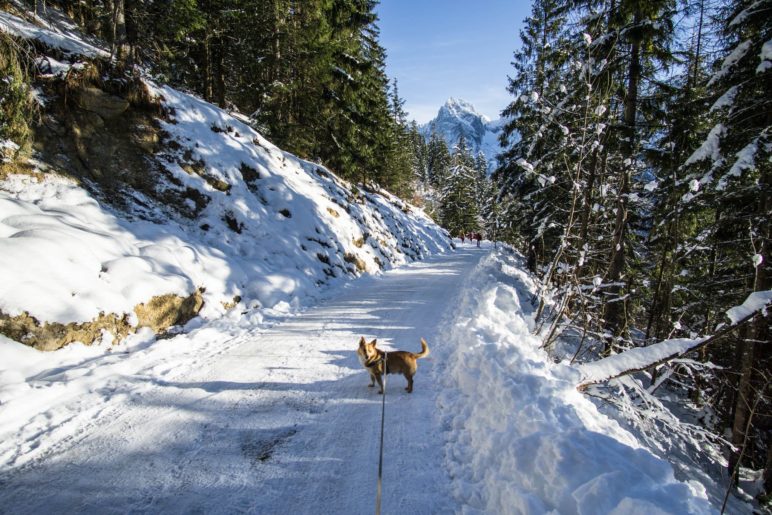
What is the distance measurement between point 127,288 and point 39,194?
328cm

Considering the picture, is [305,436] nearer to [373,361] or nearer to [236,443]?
[236,443]

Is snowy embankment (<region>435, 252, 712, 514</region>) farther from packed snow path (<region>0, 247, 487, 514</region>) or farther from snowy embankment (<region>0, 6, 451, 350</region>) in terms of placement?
snowy embankment (<region>0, 6, 451, 350</region>)

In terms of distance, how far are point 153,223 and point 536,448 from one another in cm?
964

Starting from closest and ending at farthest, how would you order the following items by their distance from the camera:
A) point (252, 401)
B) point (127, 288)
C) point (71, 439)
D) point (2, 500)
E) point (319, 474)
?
1. point (2, 500)
2. point (319, 474)
3. point (71, 439)
4. point (252, 401)
5. point (127, 288)

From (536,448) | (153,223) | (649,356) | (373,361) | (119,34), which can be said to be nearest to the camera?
(536,448)

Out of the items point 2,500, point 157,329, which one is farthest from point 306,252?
point 2,500

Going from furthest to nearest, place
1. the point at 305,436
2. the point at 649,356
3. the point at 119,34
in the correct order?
the point at 119,34 → the point at 649,356 → the point at 305,436

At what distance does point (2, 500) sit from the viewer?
3.00m

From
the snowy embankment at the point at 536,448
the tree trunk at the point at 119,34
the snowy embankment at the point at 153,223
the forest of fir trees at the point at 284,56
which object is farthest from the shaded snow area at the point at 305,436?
the forest of fir trees at the point at 284,56

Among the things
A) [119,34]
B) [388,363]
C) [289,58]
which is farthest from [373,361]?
[289,58]

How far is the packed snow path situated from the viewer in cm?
313

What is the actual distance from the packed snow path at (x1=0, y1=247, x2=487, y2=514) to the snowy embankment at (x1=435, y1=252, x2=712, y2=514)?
1.23ft

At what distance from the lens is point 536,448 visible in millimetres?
3059

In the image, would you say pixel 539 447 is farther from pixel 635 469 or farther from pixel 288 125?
pixel 288 125
